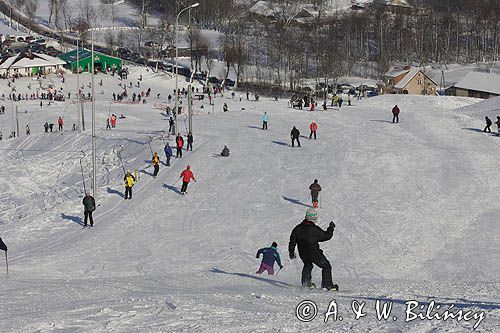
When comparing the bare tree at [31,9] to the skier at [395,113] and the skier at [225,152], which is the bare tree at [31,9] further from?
the skier at [225,152]

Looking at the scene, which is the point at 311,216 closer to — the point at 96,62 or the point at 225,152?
the point at 225,152

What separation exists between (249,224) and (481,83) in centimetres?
5448

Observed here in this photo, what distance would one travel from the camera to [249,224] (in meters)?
21.3

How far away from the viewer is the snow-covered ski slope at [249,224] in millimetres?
9812

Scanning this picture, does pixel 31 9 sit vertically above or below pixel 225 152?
above

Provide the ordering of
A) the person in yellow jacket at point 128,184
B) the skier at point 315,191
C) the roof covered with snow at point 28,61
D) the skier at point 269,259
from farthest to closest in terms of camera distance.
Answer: the roof covered with snow at point 28,61, the person in yellow jacket at point 128,184, the skier at point 315,191, the skier at point 269,259

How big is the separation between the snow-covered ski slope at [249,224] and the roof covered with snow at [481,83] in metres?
27.2

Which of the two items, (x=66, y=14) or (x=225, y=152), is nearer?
(x=225, y=152)

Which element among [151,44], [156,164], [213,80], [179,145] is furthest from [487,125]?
[151,44]

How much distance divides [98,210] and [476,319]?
17365 mm

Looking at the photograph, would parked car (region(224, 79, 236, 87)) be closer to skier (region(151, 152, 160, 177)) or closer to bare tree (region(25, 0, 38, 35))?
bare tree (region(25, 0, 38, 35))

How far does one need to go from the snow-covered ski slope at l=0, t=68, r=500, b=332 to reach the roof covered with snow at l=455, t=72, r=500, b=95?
2720cm

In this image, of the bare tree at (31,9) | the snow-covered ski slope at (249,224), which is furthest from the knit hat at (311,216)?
the bare tree at (31,9)

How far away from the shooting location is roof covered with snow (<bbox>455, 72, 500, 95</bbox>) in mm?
69375
